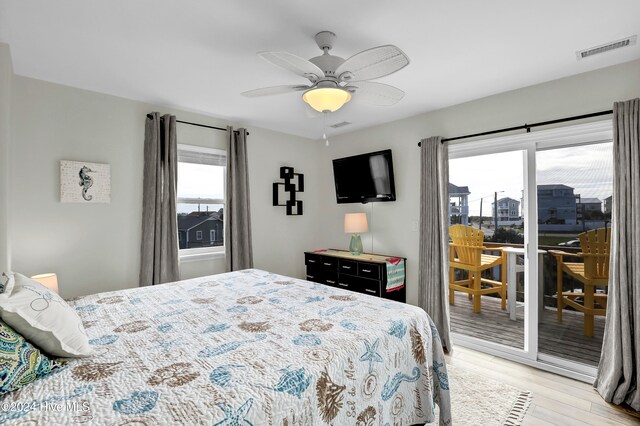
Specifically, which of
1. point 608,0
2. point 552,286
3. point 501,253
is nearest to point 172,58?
point 608,0

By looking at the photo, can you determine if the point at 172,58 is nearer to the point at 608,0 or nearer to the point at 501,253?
the point at 608,0

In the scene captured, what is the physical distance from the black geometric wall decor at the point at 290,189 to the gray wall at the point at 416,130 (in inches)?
18.1

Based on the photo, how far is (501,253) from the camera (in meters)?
3.32

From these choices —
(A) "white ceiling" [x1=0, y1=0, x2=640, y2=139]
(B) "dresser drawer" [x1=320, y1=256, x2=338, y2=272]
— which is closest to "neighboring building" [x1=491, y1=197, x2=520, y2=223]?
(A) "white ceiling" [x1=0, y1=0, x2=640, y2=139]

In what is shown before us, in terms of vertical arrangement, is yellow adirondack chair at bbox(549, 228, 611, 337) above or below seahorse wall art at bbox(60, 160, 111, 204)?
below

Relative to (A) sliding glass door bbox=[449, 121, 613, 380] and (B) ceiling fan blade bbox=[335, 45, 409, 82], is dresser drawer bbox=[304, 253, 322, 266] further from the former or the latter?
(B) ceiling fan blade bbox=[335, 45, 409, 82]

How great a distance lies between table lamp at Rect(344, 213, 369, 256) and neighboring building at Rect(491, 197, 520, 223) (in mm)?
1510

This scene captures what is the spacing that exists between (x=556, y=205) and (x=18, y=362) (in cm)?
376

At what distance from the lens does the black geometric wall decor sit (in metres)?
4.49

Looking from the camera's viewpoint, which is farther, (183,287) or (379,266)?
(379,266)

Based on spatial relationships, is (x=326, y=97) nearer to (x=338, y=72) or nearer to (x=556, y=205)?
(x=338, y=72)

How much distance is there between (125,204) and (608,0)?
13.1 ft

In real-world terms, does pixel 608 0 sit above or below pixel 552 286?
above

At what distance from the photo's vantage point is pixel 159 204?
3266mm
